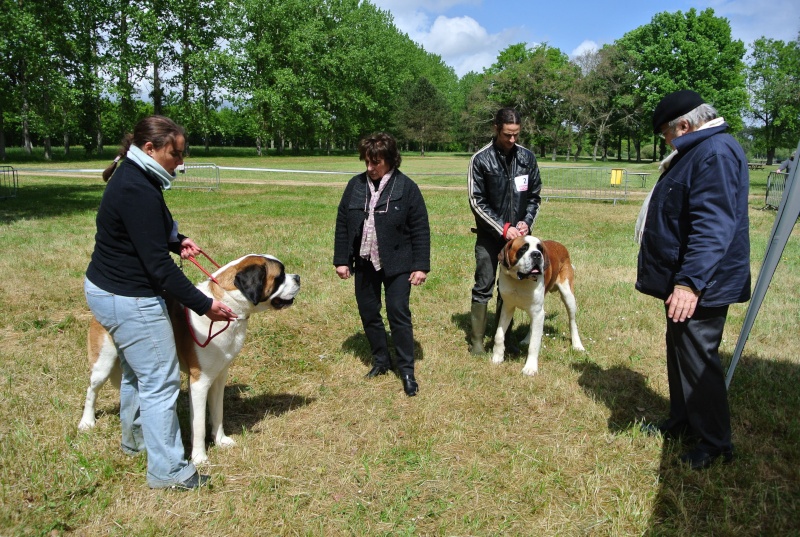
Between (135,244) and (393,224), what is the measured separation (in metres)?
2.34

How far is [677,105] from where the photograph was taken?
11.5 feet

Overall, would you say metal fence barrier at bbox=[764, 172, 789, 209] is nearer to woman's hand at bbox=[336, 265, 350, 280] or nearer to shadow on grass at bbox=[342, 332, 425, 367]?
shadow on grass at bbox=[342, 332, 425, 367]

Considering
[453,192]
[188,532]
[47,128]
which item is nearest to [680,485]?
[188,532]

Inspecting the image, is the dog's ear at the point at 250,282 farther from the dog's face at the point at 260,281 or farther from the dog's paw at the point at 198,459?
the dog's paw at the point at 198,459

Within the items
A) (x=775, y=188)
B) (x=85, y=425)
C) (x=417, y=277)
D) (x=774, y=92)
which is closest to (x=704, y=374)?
(x=417, y=277)

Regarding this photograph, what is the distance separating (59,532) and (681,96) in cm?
453

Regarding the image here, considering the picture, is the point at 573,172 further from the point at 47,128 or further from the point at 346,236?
the point at 47,128

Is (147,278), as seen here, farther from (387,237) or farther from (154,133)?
(387,237)

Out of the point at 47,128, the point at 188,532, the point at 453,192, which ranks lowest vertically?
the point at 188,532

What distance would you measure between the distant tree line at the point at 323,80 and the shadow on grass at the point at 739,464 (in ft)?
100

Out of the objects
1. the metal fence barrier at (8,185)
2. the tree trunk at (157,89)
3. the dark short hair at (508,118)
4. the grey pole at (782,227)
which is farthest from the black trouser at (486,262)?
the tree trunk at (157,89)

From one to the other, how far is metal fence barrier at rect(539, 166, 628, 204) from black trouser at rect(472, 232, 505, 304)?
15.5m

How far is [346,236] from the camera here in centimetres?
514

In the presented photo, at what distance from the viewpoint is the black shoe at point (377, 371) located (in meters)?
5.38
